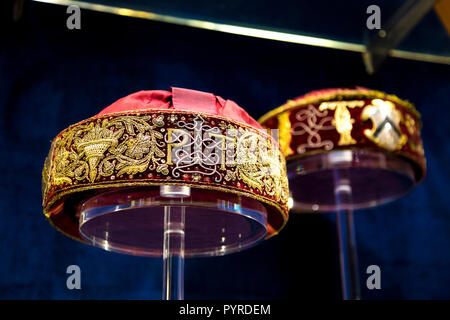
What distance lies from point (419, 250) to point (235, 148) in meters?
1.00

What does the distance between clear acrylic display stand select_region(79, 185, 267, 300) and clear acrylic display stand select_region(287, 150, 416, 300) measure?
1.05 feet

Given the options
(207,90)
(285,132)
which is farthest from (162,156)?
(207,90)

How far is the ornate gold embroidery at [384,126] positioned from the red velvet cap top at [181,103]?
1.18ft

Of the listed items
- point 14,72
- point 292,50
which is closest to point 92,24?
point 14,72

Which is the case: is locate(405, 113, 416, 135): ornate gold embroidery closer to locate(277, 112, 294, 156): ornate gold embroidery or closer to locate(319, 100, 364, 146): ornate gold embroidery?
locate(319, 100, 364, 146): ornate gold embroidery

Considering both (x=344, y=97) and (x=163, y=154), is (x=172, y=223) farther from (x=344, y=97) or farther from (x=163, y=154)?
(x=344, y=97)

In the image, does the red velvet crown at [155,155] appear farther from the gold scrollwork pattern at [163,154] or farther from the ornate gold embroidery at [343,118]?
the ornate gold embroidery at [343,118]

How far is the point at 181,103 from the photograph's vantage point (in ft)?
2.46

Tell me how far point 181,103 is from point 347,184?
0.57 metres

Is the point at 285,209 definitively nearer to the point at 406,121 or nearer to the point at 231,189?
the point at 231,189

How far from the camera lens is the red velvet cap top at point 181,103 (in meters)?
0.75

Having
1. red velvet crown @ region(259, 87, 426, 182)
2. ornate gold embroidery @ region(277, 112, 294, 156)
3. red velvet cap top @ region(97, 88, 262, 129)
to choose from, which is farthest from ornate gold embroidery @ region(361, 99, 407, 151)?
red velvet cap top @ region(97, 88, 262, 129)

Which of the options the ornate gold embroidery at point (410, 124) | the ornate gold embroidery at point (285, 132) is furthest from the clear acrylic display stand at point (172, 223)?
the ornate gold embroidery at point (410, 124)

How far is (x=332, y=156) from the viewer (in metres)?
1.07
